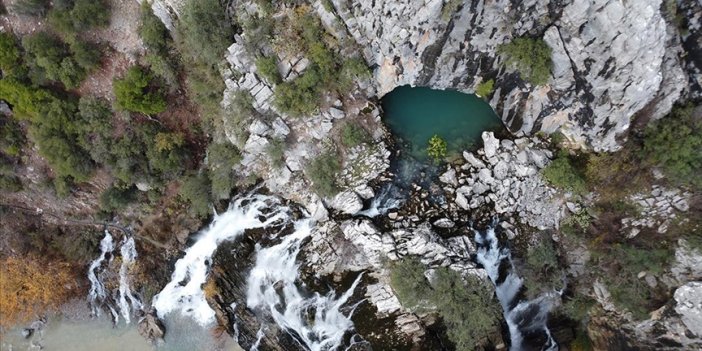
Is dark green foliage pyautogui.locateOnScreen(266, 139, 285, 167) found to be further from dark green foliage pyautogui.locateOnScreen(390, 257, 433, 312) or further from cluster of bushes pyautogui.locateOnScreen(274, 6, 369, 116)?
dark green foliage pyautogui.locateOnScreen(390, 257, 433, 312)

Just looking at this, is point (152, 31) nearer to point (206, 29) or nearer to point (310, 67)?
point (206, 29)

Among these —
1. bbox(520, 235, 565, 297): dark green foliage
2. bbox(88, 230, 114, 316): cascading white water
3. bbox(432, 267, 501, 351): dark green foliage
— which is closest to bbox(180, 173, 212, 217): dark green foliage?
bbox(88, 230, 114, 316): cascading white water

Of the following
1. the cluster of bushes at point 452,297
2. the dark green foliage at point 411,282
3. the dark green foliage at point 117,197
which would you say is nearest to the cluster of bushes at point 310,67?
the dark green foliage at point 411,282

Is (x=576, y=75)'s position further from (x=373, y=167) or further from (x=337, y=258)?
(x=337, y=258)

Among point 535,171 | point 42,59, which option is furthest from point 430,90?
point 42,59

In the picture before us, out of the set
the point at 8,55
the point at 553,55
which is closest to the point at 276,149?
the point at 553,55

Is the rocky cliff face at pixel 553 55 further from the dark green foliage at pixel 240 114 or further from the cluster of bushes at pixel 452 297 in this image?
the cluster of bushes at pixel 452 297
